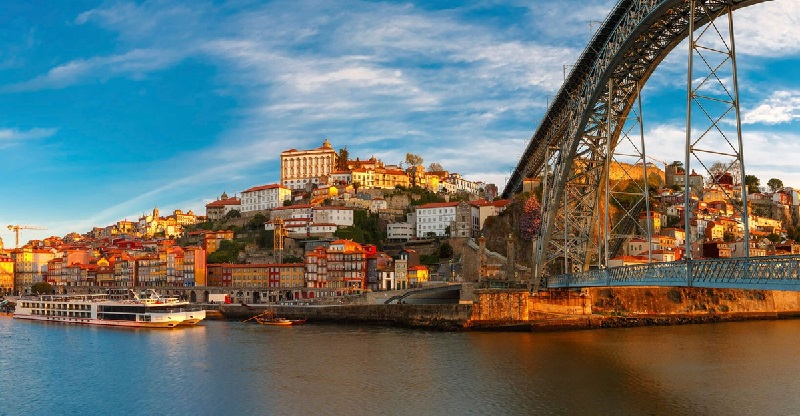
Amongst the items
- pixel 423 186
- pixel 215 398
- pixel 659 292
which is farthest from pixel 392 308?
pixel 423 186

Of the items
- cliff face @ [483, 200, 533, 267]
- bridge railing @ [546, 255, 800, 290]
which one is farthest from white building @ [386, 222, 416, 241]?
bridge railing @ [546, 255, 800, 290]

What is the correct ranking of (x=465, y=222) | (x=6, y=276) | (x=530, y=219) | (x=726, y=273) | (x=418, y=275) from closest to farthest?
1. (x=726, y=273)
2. (x=530, y=219)
3. (x=418, y=275)
4. (x=465, y=222)
5. (x=6, y=276)

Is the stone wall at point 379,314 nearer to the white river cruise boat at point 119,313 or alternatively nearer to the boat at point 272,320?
the boat at point 272,320

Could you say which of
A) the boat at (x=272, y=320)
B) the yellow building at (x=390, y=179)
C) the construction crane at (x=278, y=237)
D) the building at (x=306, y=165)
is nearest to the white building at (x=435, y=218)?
the yellow building at (x=390, y=179)

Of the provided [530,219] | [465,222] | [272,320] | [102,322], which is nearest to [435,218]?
[465,222]

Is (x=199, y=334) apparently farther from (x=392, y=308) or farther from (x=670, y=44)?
(x=670, y=44)

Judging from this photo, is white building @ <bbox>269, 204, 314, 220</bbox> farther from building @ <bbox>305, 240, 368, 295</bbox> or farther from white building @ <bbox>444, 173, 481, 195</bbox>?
white building @ <bbox>444, 173, 481, 195</bbox>

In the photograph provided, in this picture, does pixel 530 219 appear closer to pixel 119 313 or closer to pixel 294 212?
pixel 119 313
